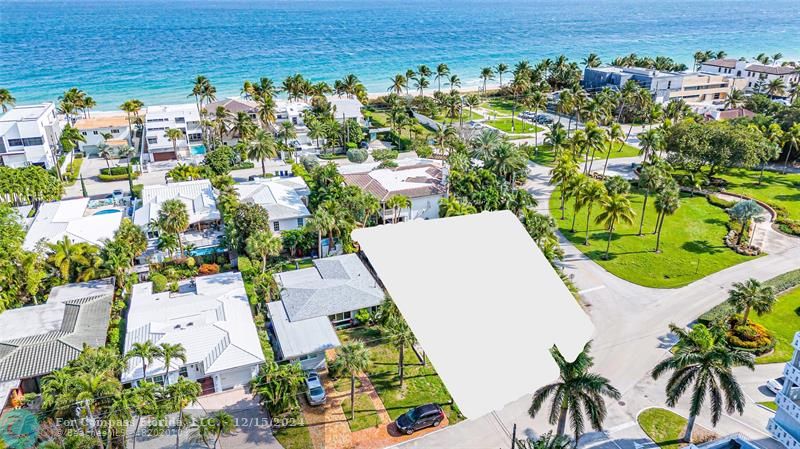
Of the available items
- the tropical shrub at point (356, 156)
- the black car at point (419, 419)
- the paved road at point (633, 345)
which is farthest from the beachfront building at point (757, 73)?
the black car at point (419, 419)

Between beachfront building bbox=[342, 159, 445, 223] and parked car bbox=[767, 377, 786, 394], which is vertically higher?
beachfront building bbox=[342, 159, 445, 223]

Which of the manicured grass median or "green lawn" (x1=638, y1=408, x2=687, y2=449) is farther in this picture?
the manicured grass median

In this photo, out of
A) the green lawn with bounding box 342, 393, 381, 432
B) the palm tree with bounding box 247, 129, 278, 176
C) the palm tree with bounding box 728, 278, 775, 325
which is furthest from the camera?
the palm tree with bounding box 247, 129, 278, 176

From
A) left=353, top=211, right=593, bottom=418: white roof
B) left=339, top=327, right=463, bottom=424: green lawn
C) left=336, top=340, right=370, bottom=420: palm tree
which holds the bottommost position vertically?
left=339, top=327, right=463, bottom=424: green lawn

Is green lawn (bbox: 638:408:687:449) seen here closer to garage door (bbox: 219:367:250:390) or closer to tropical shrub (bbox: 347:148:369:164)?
garage door (bbox: 219:367:250:390)

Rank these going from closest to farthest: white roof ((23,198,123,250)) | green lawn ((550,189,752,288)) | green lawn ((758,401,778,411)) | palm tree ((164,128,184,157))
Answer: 1. green lawn ((758,401,778,411))
2. green lawn ((550,189,752,288))
3. white roof ((23,198,123,250))
4. palm tree ((164,128,184,157))

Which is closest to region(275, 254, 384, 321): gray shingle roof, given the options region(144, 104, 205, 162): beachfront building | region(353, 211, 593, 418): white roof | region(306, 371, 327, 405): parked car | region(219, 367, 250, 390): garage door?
region(219, 367, 250, 390): garage door

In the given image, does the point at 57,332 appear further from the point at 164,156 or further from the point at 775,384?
the point at 164,156

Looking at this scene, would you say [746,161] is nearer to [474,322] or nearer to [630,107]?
[630,107]

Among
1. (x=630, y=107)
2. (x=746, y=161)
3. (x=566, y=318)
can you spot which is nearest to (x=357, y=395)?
(x=566, y=318)
